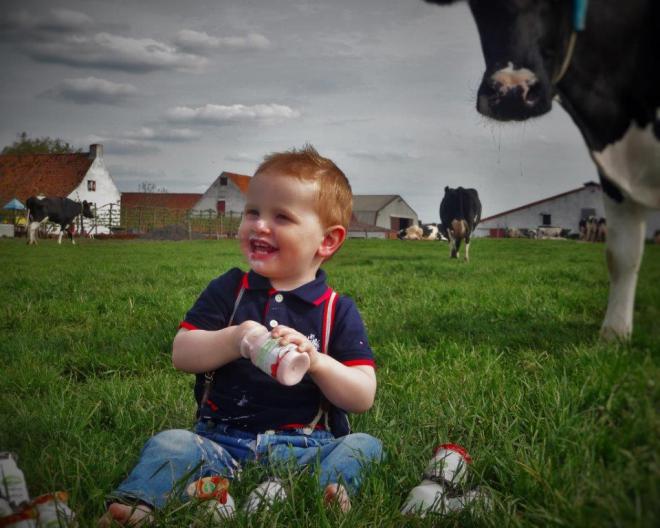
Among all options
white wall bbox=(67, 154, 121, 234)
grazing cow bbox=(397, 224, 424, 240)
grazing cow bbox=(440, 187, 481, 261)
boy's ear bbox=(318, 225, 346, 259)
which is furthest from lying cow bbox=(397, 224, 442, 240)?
white wall bbox=(67, 154, 121, 234)

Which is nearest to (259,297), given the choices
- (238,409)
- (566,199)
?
(238,409)

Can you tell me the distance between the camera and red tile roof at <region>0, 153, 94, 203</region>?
2.02 m

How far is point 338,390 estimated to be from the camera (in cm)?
186

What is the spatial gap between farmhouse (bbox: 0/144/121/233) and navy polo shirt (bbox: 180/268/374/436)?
0.44m

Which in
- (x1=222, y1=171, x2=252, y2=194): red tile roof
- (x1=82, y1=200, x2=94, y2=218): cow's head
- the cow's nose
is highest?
the cow's nose

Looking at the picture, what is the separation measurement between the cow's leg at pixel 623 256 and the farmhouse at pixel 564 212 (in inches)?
1.3

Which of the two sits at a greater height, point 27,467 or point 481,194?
point 481,194

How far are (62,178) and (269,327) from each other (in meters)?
0.80

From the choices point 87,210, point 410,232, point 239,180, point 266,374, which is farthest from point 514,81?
point 410,232

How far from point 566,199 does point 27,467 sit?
128 cm

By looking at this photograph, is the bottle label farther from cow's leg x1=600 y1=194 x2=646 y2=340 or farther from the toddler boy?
cow's leg x1=600 y1=194 x2=646 y2=340

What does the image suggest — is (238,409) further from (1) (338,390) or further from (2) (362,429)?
(2) (362,429)

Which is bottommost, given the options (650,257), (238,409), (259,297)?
(238,409)

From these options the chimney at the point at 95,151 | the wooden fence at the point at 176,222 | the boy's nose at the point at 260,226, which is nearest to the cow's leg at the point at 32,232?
the wooden fence at the point at 176,222
